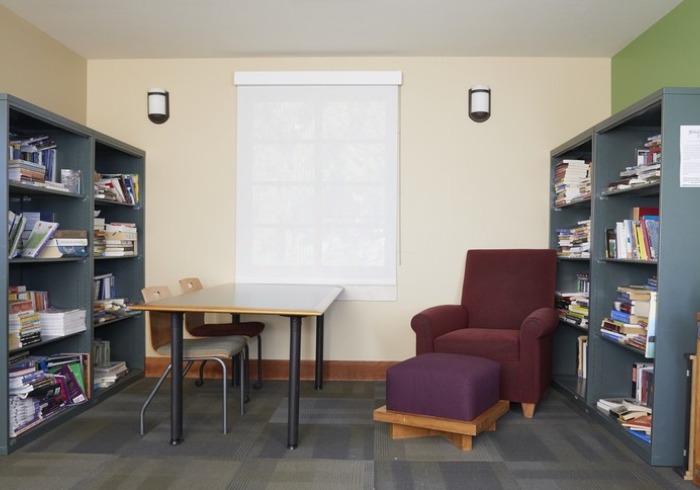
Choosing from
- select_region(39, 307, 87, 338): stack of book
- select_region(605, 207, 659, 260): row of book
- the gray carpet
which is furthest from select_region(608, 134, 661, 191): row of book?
select_region(39, 307, 87, 338): stack of book

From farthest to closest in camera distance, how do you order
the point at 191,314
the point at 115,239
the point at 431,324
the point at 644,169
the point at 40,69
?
the point at 115,239 < the point at 40,69 < the point at 191,314 < the point at 431,324 < the point at 644,169

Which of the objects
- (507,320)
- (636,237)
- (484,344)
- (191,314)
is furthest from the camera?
(507,320)

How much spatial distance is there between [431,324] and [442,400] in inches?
29.5

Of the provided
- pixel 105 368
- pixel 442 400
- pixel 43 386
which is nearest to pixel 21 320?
pixel 43 386

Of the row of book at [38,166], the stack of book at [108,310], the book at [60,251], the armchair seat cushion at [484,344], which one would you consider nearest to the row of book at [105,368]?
the stack of book at [108,310]

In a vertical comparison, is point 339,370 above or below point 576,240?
below

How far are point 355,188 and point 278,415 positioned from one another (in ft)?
5.97

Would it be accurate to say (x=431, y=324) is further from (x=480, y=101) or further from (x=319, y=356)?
(x=480, y=101)

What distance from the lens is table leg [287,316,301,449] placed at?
8.91ft

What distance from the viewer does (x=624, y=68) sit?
4.02 m

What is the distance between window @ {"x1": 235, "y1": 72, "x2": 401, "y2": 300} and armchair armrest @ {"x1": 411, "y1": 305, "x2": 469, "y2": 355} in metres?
0.62

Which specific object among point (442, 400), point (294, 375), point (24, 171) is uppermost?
point (24, 171)

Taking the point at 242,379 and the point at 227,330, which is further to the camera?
the point at 227,330

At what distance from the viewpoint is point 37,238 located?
3133 millimetres
